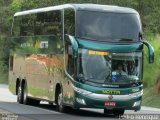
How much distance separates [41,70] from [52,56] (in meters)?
1.78

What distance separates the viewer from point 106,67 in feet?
74.5

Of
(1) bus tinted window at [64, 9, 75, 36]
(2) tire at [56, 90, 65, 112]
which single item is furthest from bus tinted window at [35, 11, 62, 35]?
(2) tire at [56, 90, 65, 112]

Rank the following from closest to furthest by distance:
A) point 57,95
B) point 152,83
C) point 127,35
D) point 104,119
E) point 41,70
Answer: point 104,119, point 127,35, point 57,95, point 41,70, point 152,83

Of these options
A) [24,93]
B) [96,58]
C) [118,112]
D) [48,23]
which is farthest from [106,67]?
[24,93]

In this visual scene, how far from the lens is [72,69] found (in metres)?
23.1

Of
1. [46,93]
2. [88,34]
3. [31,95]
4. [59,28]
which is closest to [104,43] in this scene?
[88,34]

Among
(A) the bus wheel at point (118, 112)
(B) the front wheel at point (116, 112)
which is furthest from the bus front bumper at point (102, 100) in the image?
(A) the bus wheel at point (118, 112)

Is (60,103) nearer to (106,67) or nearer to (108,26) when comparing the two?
(106,67)

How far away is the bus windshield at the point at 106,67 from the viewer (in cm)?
2262

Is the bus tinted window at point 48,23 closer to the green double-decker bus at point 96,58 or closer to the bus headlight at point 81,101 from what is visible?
the green double-decker bus at point 96,58

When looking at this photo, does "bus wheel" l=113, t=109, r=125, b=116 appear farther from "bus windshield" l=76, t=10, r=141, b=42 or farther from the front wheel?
"bus windshield" l=76, t=10, r=141, b=42

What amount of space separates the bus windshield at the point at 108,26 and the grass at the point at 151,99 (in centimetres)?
1059

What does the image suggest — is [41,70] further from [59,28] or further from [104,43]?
[104,43]

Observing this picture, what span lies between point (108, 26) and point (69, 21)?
1423mm
